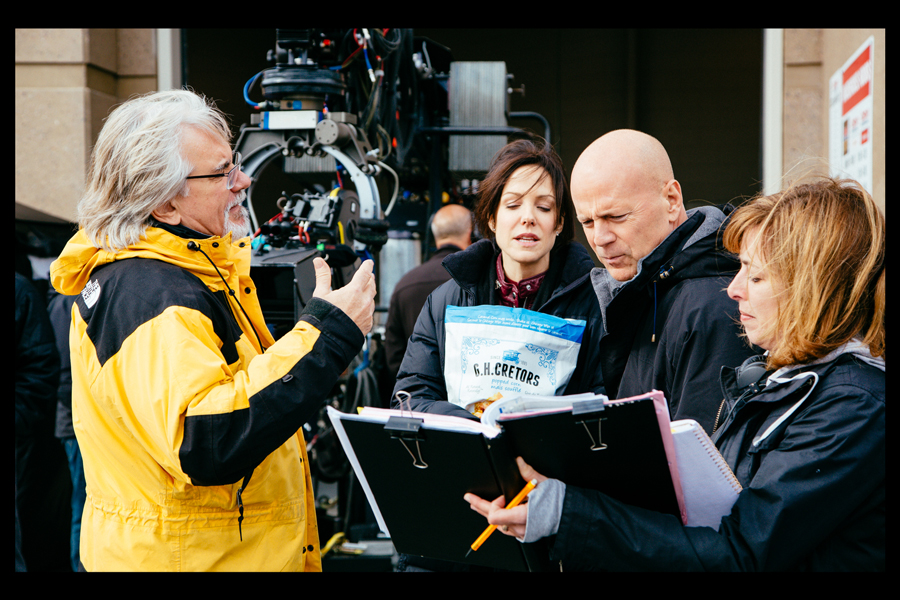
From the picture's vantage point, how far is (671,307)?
1843mm

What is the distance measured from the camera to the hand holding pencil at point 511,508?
1313mm

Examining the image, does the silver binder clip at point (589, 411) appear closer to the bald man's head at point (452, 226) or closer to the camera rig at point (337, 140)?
the camera rig at point (337, 140)

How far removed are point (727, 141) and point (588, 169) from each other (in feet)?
32.8

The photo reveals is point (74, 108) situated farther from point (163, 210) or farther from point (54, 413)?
point (163, 210)

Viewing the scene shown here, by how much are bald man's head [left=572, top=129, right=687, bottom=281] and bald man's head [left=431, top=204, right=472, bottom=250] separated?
A: 2.19 m

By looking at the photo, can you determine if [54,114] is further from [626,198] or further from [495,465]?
[495,465]

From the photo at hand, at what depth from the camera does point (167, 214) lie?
171cm

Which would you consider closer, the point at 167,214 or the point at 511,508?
the point at 511,508

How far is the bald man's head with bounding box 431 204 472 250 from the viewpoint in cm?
421

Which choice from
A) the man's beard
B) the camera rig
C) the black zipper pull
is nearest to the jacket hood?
the man's beard

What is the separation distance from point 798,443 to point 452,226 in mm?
3101

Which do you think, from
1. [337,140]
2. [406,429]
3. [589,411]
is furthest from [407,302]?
[589,411]

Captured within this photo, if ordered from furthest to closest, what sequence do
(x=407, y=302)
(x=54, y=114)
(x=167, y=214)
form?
(x=54, y=114) → (x=407, y=302) → (x=167, y=214)

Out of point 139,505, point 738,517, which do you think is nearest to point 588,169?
point 738,517
